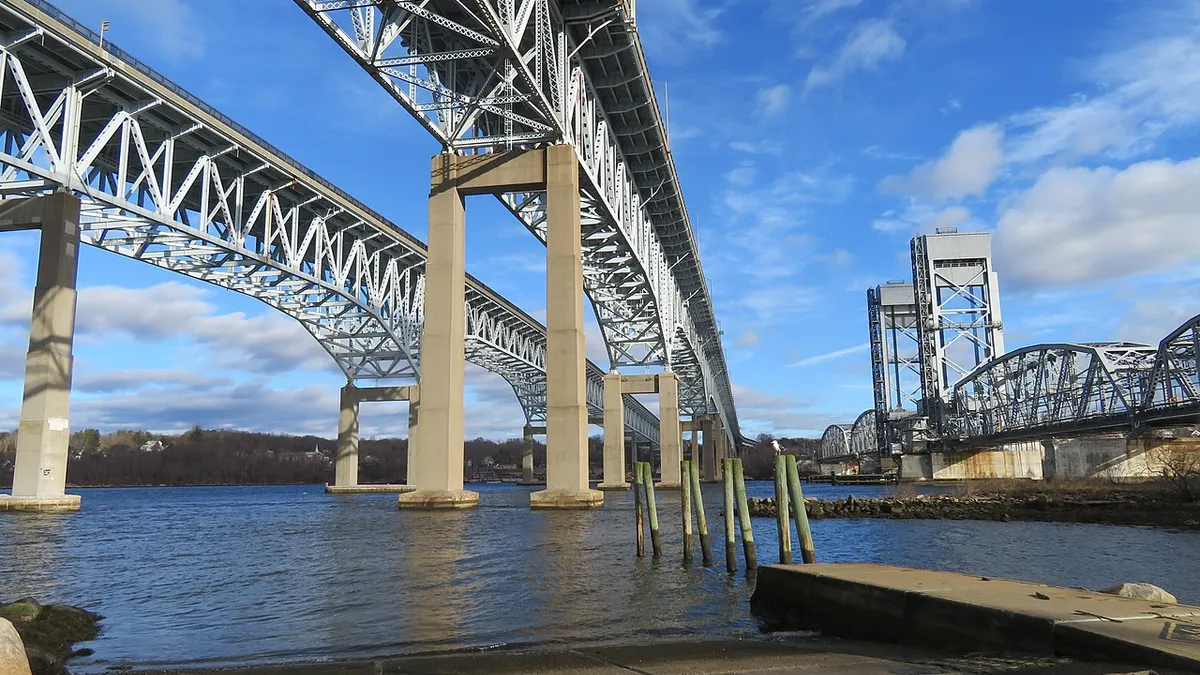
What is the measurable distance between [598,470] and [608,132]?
154 metres

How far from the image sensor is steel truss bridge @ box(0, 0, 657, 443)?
1352 inches

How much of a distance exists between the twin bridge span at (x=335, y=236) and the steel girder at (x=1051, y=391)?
27.2m

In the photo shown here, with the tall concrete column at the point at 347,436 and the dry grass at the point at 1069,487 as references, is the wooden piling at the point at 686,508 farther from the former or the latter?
the tall concrete column at the point at 347,436

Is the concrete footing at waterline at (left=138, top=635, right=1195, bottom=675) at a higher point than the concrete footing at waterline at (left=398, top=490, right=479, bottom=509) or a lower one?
lower

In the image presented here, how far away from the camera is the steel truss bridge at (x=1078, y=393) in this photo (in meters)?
45.0

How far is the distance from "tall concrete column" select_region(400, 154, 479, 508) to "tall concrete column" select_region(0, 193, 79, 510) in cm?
1450

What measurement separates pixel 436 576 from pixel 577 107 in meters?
27.1

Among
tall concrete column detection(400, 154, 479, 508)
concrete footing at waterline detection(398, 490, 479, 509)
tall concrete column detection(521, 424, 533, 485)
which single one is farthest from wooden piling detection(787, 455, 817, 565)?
tall concrete column detection(521, 424, 533, 485)

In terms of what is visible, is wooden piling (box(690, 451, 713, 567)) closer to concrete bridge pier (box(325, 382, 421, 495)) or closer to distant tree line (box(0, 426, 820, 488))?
concrete bridge pier (box(325, 382, 421, 495))

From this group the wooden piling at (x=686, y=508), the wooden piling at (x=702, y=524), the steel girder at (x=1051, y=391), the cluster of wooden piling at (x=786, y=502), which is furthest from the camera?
the steel girder at (x=1051, y=391)

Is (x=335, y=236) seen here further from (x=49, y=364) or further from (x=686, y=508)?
(x=686, y=508)

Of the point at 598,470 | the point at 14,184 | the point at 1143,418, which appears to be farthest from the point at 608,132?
the point at 598,470

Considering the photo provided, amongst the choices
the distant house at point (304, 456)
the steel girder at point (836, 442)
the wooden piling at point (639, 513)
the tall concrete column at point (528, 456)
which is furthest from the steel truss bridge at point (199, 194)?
the distant house at point (304, 456)

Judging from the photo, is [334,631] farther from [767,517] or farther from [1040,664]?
[767,517]
